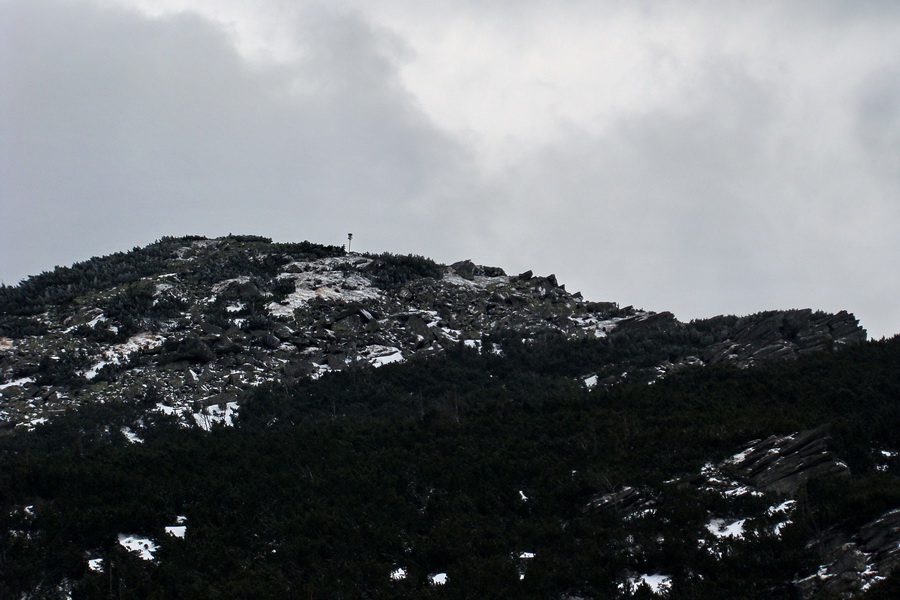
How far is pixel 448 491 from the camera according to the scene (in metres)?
23.4

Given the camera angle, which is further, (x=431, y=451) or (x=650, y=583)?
(x=431, y=451)

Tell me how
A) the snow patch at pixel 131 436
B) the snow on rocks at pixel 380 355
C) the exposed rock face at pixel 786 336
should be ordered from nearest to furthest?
the snow patch at pixel 131 436, the exposed rock face at pixel 786 336, the snow on rocks at pixel 380 355

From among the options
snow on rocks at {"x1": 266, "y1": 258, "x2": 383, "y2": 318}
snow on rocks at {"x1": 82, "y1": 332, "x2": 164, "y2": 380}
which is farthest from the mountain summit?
snow on rocks at {"x1": 266, "y1": 258, "x2": 383, "y2": 318}

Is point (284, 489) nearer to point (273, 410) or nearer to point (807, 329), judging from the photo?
point (273, 410)

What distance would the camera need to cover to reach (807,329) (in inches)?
1457

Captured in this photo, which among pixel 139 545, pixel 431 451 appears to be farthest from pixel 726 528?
pixel 139 545

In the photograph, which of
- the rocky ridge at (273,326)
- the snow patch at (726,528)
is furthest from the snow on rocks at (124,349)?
the snow patch at (726,528)

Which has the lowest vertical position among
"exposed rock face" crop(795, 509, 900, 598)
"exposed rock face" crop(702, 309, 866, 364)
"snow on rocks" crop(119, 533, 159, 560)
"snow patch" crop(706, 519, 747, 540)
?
"exposed rock face" crop(795, 509, 900, 598)

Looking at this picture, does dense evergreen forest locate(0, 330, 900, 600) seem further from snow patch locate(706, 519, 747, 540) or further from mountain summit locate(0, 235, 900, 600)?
snow patch locate(706, 519, 747, 540)

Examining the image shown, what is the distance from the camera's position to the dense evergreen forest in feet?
57.8

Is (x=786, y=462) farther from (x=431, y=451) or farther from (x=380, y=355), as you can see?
(x=380, y=355)

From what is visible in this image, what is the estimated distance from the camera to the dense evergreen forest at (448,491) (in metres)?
17.6

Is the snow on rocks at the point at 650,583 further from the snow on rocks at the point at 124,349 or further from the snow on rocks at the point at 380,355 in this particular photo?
the snow on rocks at the point at 124,349

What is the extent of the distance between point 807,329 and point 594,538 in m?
23.0
